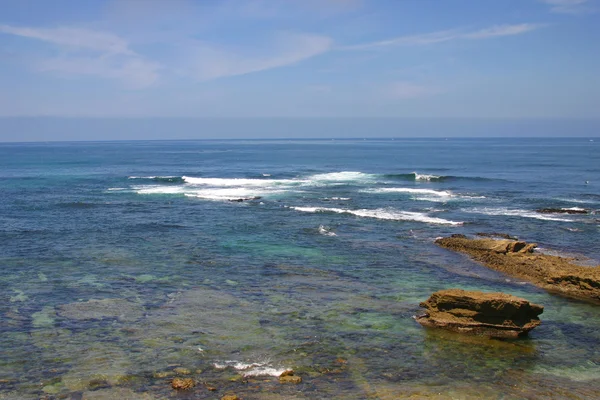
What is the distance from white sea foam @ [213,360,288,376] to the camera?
15.8 meters

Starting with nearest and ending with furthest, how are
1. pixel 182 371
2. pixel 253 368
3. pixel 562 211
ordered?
pixel 182 371 → pixel 253 368 → pixel 562 211

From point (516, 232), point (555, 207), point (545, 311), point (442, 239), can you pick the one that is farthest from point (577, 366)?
point (555, 207)

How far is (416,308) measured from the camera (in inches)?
851

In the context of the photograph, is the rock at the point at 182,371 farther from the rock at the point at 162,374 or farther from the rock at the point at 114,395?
the rock at the point at 114,395

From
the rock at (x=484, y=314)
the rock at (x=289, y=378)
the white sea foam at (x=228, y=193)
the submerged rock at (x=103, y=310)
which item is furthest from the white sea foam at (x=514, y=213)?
the submerged rock at (x=103, y=310)

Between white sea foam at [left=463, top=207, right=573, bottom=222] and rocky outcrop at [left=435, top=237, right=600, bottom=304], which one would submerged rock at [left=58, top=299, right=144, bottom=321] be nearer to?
rocky outcrop at [left=435, top=237, right=600, bottom=304]

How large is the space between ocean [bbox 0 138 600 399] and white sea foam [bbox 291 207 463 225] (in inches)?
9.5

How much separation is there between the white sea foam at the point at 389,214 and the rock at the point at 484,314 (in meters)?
20.9

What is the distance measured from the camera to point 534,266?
27.1m

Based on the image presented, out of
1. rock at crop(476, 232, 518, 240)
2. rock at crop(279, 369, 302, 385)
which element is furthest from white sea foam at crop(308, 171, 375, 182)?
rock at crop(279, 369, 302, 385)

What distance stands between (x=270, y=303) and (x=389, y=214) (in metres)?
23.9

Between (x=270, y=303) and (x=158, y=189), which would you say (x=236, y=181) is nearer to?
(x=158, y=189)

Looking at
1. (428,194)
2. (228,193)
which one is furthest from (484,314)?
(228,193)

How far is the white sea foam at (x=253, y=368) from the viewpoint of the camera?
15.8 meters
